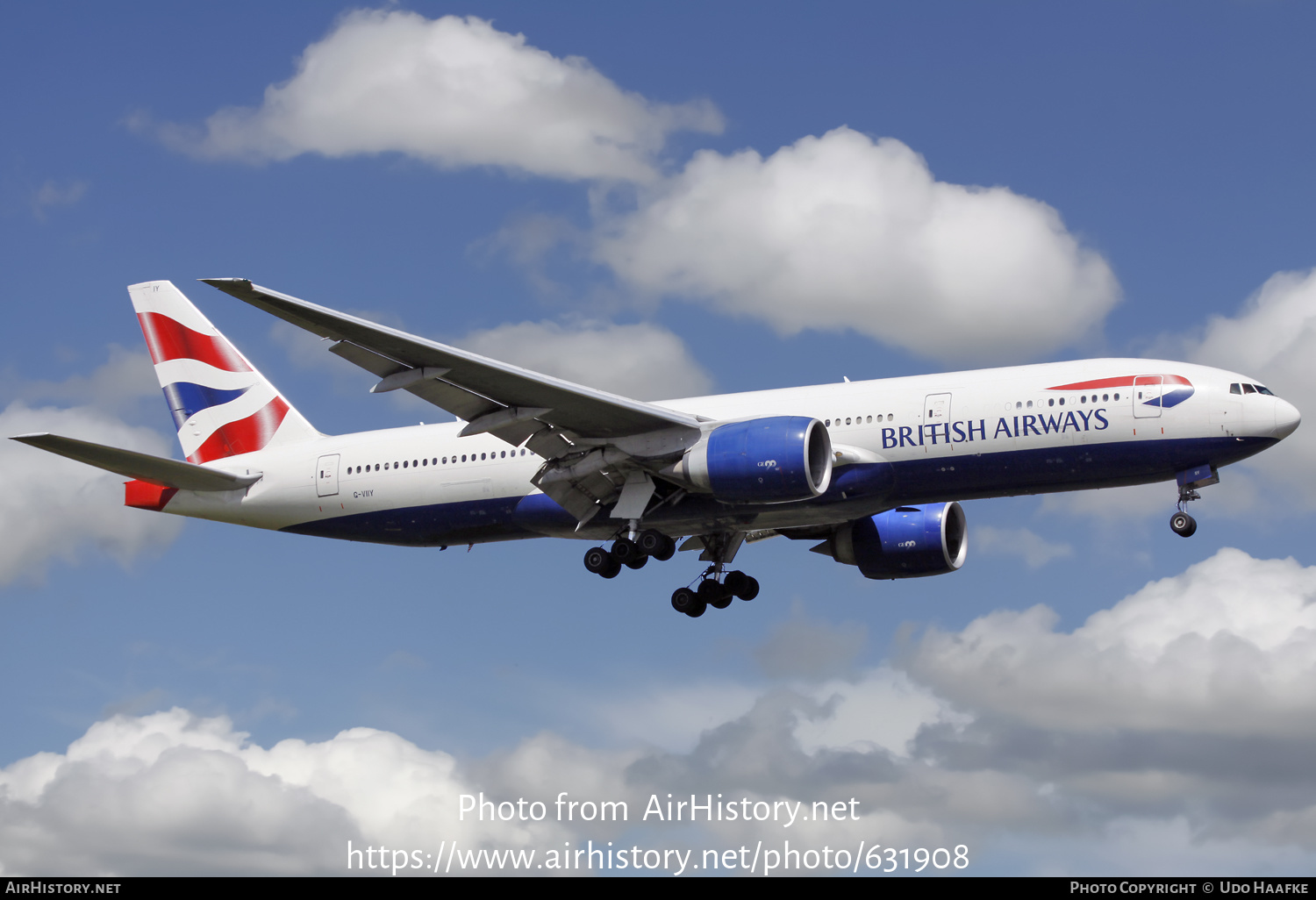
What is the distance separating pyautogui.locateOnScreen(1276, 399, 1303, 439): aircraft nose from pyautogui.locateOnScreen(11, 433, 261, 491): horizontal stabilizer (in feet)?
81.7

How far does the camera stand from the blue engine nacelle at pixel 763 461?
31.1m

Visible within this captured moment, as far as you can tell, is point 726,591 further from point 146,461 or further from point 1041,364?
point 146,461

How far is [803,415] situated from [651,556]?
16.6 ft

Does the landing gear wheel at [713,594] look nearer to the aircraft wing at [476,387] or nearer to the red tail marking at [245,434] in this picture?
the aircraft wing at [476,387]

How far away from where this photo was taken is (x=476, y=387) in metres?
31.7

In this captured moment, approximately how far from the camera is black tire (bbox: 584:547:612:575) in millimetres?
35281

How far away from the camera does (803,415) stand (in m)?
33.2

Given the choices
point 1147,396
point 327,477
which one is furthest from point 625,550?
point 1147,396

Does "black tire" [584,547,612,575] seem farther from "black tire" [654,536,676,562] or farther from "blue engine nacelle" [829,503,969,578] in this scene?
"blue engine nacelle" [829,503,969,578]

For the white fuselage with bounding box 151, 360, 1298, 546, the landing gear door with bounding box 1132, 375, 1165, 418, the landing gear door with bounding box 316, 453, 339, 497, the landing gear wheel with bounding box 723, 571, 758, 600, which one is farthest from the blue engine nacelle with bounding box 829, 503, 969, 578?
the landing gear door with bounding box 316, 453, 339, 497

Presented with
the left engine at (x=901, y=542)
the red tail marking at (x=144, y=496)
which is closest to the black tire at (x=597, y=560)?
the left engine at (x=901, y=542)

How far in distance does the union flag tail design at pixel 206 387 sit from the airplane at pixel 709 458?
909 millimetres

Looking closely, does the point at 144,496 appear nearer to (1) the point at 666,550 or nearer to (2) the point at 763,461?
(1) the point at 666,550
